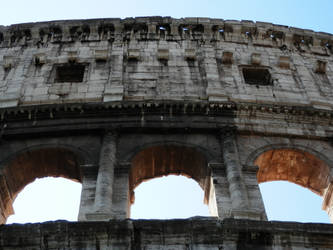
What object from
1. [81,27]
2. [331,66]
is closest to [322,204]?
[331,66]

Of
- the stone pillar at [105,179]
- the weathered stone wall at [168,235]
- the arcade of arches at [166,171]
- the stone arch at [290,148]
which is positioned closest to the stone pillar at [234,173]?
the arcade of arches at [166,171]

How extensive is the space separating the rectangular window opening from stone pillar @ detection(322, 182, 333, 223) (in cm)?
911

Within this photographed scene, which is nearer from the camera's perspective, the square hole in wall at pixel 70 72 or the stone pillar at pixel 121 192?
the stone pillar at pixel 121 192

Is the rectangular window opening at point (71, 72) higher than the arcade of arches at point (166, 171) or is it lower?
higher

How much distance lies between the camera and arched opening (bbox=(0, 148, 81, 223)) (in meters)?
13.3

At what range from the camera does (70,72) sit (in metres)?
17.7

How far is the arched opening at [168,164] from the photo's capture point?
1348 cm

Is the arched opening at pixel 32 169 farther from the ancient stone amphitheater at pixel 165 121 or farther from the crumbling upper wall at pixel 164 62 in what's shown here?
the crumbling upper wall at pixel 164 62

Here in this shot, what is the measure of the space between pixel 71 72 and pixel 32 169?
491 cm

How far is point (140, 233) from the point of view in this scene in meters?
10.2

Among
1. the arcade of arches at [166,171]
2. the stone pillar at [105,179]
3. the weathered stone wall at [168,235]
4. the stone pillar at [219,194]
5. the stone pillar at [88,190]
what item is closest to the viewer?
the weathered stone wall at [168,235]

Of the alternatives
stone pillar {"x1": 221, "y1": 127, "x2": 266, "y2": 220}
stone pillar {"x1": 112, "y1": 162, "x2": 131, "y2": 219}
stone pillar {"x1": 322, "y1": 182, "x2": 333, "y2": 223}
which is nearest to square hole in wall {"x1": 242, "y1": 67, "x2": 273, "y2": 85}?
stone pillar {"x1": 221, "y1": 127, "x2": 266, "y2": 220}

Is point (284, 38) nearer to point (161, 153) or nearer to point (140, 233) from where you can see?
point (161, 153)

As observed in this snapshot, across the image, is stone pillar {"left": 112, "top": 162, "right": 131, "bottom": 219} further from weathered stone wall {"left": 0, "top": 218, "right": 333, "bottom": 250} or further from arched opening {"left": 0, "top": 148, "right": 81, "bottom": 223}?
arched opening {"left": 0, "top": 148, "right": 81, "bottom": 223}
